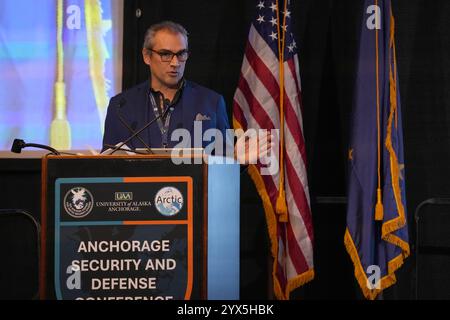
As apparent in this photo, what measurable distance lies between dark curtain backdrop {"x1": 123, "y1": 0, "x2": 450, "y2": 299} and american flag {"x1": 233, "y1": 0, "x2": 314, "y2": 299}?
300 millimetres

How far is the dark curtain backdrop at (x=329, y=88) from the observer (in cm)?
425

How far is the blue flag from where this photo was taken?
379 cm

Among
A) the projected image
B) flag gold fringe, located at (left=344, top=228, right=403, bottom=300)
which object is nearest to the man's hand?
flag gold fringe, located at (left=344, top=228, right=403, bottom=300)

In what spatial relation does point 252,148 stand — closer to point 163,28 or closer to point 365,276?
point 163,28

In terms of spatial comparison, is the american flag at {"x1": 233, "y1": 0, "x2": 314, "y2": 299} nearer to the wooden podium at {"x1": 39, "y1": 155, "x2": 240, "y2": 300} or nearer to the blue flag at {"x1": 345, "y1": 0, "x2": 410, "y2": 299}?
the blue flag at {"x1": 345, "y1": 0, "x2": 410, "y2": 299}

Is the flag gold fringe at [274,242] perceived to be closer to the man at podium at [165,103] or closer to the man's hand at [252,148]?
→ the man at podium at [165,103]

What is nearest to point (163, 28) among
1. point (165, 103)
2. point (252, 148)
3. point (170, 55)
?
point (170, 55)

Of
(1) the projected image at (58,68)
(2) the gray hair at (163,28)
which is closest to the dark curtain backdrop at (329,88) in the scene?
(1) the projected image at (58,68)

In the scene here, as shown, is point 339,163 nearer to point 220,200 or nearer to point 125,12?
point 125,12

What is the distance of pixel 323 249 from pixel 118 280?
243 cm

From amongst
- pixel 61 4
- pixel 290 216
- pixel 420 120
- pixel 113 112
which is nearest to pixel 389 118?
pixel 420 120

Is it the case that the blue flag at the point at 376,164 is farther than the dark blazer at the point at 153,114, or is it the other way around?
the blue flag at the point at 376,164

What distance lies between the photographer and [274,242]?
3.94 metres

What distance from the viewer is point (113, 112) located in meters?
3.42
